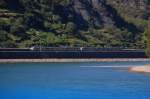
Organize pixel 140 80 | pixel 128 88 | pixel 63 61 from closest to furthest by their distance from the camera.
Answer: pixel 128 88 → pixel 140 80 → pixel 63 61

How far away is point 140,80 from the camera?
10306cm

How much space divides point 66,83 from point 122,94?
1976cm

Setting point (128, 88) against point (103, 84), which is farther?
point (103, 84)

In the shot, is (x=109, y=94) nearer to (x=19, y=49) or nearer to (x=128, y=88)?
(x=128, y=88)

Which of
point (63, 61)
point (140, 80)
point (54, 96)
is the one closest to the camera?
point (54, 96)

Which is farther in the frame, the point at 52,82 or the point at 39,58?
the point at 39,58

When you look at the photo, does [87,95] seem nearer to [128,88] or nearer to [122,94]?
[122,94]

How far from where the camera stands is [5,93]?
271 ft

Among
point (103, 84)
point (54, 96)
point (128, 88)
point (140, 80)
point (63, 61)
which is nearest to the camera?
point (54, 96)

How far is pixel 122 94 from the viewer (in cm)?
8069

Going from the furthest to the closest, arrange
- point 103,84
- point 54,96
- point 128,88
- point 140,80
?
point 140,80 → point 103,84 → point 128,88 → point 54,96

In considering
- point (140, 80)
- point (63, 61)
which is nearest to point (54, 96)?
point (140, 80)

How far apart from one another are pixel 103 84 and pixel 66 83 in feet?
19.2

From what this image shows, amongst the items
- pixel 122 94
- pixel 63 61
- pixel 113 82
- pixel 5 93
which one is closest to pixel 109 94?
pixel 122 94
